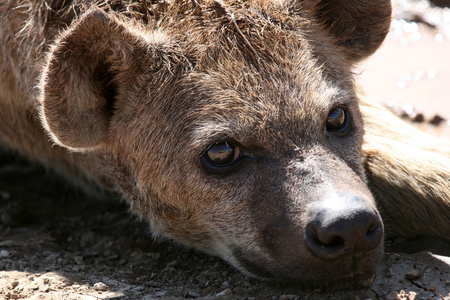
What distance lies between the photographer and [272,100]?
2.73 meters

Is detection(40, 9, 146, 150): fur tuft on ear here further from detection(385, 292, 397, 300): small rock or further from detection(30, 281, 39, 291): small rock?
detection(385, 292, 397, 300): small rock

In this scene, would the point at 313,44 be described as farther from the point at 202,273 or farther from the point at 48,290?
the point at 48,290

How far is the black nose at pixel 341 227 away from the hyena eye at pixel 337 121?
0.53 metres

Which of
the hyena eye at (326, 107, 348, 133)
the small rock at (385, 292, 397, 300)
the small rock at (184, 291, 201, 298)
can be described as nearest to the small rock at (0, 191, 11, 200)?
the small rock at (184, 291, 201, 298)

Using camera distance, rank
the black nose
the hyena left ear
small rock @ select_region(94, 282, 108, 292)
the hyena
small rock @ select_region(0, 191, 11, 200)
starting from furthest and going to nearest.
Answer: small rock @ select_region(0, 191, 11, 200) → the hyena left ear → small rock @ select_region(94, 282, 108, 292) → the hyena → the black nose

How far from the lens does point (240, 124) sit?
107 inches

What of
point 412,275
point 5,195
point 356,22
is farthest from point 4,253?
point 356,22

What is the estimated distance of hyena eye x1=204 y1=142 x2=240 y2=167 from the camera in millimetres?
2781

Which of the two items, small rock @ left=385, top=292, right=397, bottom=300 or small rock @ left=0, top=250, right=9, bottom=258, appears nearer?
small rock @ left=385, top=292, right=397, bottom=300

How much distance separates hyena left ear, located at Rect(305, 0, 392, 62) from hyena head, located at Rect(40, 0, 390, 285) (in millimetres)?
Result: 138

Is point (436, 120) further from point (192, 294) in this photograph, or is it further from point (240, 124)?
point (192, 294)

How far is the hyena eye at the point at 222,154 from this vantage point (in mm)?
2781

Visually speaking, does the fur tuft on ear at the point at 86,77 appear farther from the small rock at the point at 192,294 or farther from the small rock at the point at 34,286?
the small rock at the point at 192,294

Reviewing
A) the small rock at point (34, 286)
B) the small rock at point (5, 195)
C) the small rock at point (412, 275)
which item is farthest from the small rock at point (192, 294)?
the small rock at point (5, 195)
